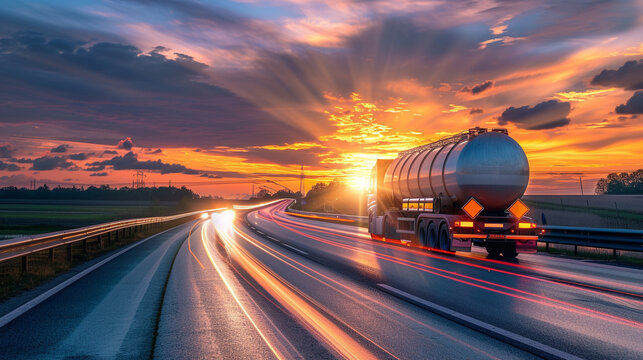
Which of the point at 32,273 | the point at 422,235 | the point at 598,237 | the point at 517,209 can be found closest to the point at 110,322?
the point at 32,273

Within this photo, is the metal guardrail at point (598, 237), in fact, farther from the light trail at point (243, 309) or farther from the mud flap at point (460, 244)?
the light trail at point (243, 309)

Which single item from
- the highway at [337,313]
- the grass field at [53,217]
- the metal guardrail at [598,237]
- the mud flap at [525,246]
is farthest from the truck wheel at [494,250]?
the grass field at [53,217]

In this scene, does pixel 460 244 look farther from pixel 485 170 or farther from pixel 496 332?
pixel 496 332

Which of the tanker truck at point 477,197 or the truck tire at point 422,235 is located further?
the truck tire at point 422,235

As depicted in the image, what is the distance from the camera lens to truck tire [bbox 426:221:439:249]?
17703 millimetres

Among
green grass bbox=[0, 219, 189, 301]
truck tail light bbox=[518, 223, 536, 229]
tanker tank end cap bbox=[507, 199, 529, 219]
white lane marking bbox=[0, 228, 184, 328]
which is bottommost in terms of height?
white lane marking bbox=[0, 228, 184, 328]

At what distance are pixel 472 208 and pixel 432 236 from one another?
2.19 metres

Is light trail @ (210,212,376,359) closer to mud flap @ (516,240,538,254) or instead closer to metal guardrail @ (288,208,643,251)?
mud flap @ (516,240,538,254)

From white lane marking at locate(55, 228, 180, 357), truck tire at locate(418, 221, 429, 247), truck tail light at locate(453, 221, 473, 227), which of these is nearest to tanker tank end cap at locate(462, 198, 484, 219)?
truck tail light at locate(453, 221, 473, 227)

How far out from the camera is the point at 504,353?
18.1 feet

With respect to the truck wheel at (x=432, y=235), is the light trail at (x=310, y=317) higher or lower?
lower

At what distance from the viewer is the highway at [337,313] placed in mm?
5723

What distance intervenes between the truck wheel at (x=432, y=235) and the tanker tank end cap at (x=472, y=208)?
154 cm

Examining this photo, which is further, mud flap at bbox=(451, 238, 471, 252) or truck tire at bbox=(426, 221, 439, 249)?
truck tire at bbox=(426, 221, 439, 249)
